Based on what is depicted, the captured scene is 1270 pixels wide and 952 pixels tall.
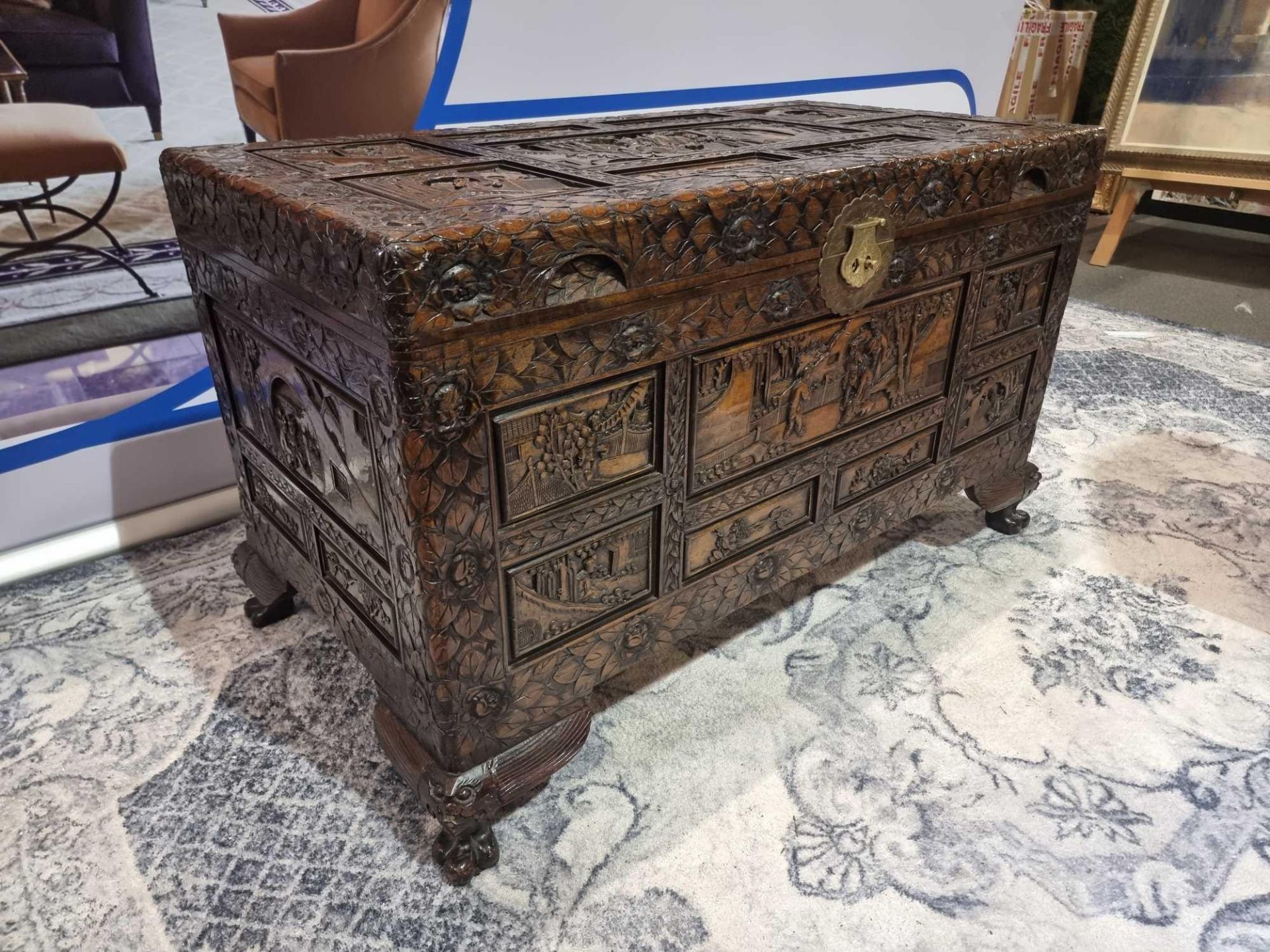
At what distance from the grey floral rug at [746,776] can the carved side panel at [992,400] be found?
0.79 ft

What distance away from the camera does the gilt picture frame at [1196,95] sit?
8.98ft

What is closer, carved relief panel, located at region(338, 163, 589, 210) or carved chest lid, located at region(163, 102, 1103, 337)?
carved chest lid, located at region(163, 102, 1103, 337)

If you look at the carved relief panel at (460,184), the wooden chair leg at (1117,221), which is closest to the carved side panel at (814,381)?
the carved relief panel at (460,184)

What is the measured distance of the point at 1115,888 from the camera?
0.95 meters

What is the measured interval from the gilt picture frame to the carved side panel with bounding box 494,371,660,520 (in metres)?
2.45

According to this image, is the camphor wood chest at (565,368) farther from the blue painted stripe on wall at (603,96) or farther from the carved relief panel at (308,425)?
the blue painted stripe on wall at (603,96)

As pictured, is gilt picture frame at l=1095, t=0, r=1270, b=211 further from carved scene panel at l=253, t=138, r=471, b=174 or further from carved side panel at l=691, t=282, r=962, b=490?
carved scene panel at l=253, t=138, r=471, b=174

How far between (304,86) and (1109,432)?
1.77 m

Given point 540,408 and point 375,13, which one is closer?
point 540,408

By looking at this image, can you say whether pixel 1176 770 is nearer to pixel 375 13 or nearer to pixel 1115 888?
pixel 1115 888

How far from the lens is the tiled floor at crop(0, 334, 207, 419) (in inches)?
55.9

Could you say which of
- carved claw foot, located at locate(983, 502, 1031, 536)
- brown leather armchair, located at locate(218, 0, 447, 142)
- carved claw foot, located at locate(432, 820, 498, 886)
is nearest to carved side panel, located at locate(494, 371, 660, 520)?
carved claw foot, located at locate(432, 820, 498, 886)

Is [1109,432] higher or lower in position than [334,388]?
lower

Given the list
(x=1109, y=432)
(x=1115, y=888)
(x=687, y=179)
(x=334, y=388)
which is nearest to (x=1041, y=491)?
(x=1109, y=432)
